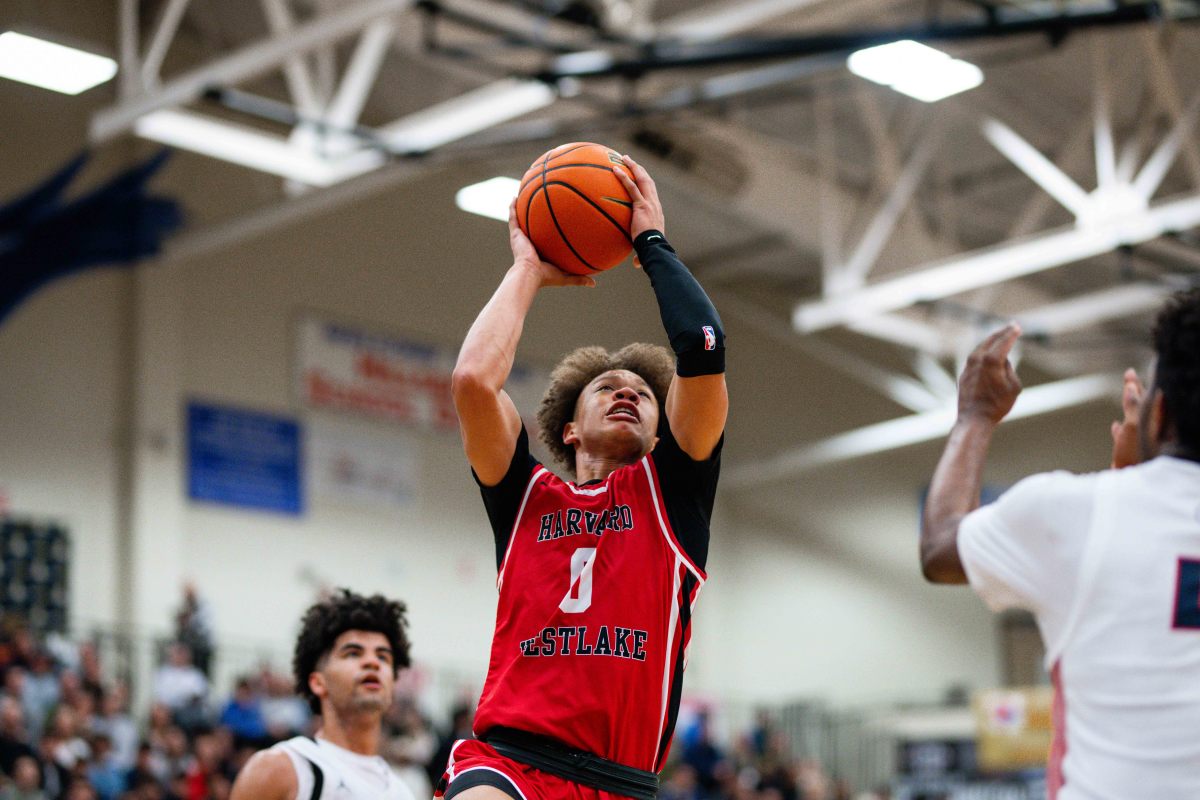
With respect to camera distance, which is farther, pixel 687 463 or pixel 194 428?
pixel 194 428

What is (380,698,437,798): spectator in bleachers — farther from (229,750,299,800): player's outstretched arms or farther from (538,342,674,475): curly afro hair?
(538,342,674,475): curly afro hair

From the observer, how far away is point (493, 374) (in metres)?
4.10

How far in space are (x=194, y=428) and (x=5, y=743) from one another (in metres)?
8.04

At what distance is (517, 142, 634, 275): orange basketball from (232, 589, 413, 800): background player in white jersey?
2090mm

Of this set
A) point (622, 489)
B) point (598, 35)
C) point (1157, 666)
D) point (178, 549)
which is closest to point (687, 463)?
point (622, 489)

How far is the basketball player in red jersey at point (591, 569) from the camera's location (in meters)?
3.95

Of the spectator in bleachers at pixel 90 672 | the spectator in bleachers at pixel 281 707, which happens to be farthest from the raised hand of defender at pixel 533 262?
the spectator in bleachers at pixel 281 707

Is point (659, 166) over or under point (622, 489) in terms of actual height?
over

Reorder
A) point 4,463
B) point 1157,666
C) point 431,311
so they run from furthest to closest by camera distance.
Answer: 1. point 431,311
2. point 4,463
3. point 1157,666

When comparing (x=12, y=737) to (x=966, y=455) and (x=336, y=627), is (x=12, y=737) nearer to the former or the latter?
(x=336, y=627)

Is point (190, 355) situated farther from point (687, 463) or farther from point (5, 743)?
point (687, 463)

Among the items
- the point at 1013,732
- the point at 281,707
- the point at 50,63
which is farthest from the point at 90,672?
the point at 1013,732

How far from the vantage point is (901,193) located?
62.6ft

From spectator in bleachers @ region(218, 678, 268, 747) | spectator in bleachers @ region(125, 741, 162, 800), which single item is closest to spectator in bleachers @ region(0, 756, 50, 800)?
spectator in bleachers @ region(125, 741, 162, 800)
